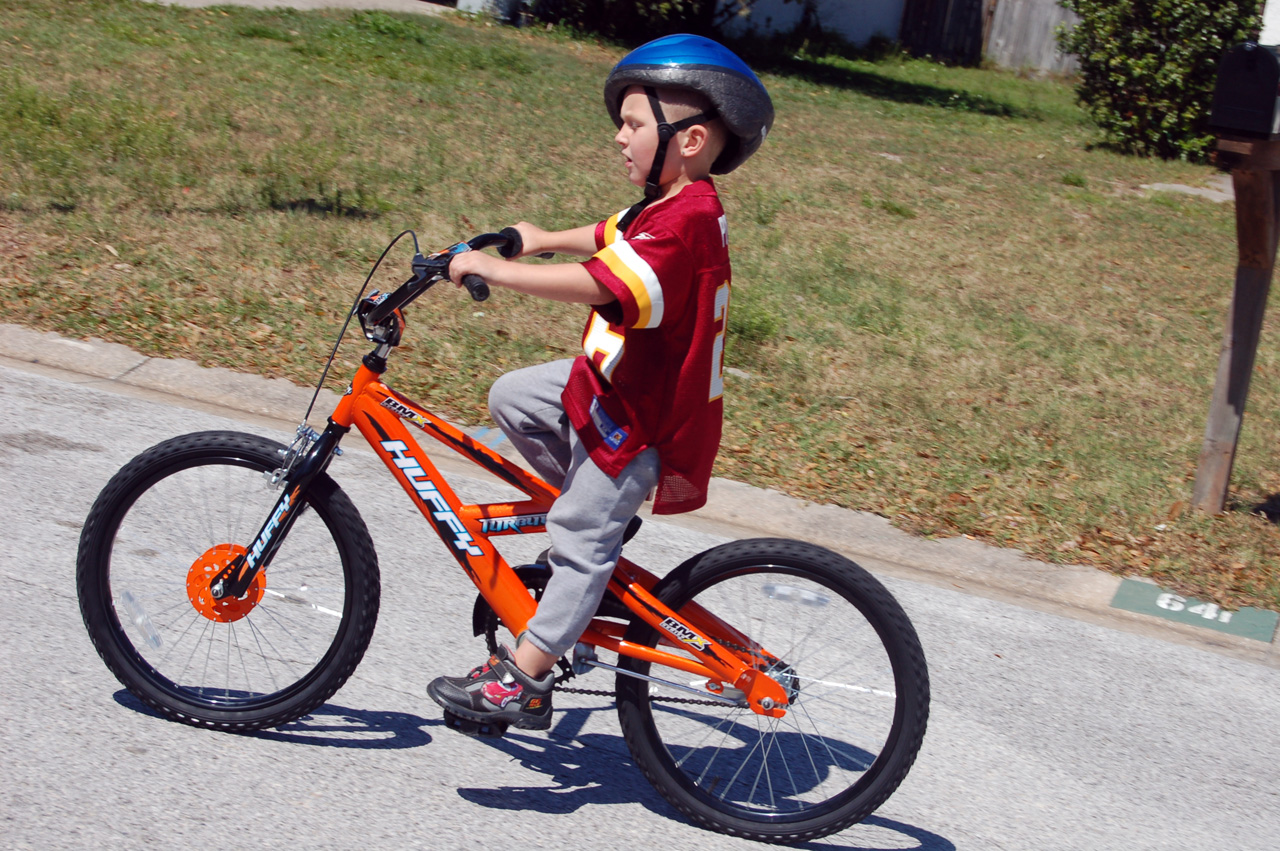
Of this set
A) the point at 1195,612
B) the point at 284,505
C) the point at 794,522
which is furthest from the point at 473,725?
the point at 1195,612

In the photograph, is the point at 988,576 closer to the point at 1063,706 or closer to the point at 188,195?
the point at 1063,706

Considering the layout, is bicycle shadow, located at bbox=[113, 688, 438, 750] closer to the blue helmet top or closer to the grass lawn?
the blue helmet top

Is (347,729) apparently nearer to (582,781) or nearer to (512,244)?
(582,781)

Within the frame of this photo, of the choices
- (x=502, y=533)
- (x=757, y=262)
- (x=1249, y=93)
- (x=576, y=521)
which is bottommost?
(x=502, y=533)

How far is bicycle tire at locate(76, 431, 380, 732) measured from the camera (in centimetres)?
309

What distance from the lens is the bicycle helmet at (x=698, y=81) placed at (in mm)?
2682

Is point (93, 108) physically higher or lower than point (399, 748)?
higher

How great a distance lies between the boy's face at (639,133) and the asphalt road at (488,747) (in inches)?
55.6

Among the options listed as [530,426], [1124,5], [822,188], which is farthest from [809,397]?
[1124,5]

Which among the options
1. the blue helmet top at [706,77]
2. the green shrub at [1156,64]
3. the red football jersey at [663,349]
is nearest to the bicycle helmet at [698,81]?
the blue helmet top at [706,77]

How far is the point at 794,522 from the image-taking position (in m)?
5.13

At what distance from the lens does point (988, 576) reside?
195 inches

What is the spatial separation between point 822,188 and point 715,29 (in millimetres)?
9577

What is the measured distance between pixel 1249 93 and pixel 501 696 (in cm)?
373
